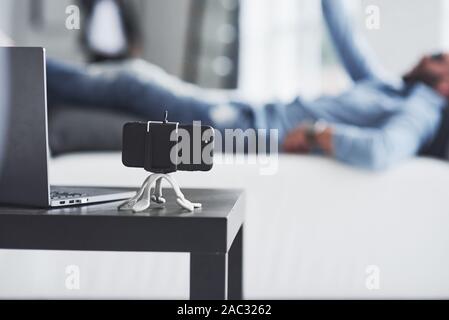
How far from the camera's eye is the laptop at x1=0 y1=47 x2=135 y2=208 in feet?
2.73

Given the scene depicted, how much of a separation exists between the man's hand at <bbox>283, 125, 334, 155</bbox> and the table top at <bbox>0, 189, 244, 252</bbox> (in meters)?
1.14

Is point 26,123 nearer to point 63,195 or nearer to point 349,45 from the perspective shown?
point 63,195

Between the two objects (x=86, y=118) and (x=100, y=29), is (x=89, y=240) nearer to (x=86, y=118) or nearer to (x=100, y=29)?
(x=86, y=118)

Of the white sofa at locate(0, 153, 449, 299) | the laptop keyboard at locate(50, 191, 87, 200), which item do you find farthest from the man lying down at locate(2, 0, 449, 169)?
the laptop keyboard at locate(50, 191, 87, 200)

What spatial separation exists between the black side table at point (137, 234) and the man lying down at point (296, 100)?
1.22m

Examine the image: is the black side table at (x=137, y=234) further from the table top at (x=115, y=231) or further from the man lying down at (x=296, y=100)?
the man lying down at (x=296, y=100)

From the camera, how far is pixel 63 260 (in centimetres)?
169

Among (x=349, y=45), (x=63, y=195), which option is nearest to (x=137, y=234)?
(x=63, y=195)

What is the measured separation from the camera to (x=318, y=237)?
1763 millimetres

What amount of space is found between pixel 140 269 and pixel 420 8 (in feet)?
4.51

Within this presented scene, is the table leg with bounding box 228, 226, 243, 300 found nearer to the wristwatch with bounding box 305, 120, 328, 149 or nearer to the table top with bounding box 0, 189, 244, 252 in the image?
the table top with bounding box 0, 189, 244, 252

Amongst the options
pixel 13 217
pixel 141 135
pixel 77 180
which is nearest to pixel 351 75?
pixel 77 180

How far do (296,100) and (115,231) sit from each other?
1444 millimetres

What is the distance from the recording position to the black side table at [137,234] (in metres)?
0.79
